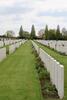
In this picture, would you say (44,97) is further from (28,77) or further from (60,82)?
(28,77)

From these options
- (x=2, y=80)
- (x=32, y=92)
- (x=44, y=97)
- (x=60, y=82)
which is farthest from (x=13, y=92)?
(x=2, y=80)

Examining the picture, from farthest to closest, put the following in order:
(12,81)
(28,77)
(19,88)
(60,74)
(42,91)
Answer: (28,77), (12,81), (19,88), (42,91), (60,74)

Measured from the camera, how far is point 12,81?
12.4 metres

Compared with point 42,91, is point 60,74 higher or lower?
higher

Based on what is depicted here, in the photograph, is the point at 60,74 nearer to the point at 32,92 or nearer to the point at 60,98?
the point at 60,98

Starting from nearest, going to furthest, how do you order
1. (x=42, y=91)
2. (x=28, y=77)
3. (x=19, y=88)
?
(x=42, y=91) → (x=19, y=88) → (x=28, y=77)

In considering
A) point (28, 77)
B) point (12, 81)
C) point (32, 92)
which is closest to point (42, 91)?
point (32, 92)

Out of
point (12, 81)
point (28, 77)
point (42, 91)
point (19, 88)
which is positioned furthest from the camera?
point (28, 77)

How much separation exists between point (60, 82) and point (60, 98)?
50 centimetres

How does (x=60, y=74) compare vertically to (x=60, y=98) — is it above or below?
above

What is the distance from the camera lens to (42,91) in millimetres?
10094

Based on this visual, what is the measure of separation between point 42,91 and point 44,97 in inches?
29.1

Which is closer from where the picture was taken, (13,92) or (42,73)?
(13,92)

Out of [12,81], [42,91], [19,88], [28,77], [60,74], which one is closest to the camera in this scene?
[60,74]
